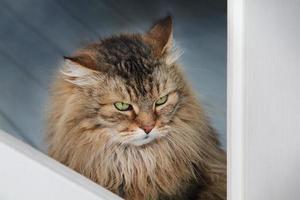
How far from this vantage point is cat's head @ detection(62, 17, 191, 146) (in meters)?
1.04

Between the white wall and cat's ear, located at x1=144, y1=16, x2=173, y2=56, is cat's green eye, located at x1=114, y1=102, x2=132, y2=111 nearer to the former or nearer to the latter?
cat's ear, located at x1=144, y1=16, x2=173, y2=56

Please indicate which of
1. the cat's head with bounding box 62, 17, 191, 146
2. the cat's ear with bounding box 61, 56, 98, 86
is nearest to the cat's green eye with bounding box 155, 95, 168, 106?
the cat's head with bounding box 62, 17, 191, 146

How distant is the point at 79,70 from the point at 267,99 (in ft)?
1.13

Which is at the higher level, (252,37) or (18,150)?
(252,37)

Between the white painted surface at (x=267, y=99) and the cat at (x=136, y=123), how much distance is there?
61 mm

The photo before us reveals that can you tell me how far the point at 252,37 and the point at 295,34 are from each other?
101mm

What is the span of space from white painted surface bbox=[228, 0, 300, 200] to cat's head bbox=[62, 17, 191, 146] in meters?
0.13

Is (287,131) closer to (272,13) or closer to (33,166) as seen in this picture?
(272,13)

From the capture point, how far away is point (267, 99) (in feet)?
3.26

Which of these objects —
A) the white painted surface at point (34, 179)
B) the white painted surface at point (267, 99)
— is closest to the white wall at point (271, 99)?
the white painted surface at point (267, 99)

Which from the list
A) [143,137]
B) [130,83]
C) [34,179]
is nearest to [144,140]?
[143,137]

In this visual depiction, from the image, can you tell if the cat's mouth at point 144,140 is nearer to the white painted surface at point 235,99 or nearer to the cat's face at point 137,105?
the cat's face at point 137,105

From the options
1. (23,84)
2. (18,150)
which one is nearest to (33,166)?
(18,150)

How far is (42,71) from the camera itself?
3.47ft
